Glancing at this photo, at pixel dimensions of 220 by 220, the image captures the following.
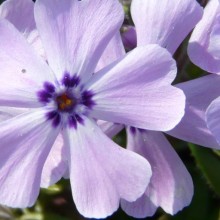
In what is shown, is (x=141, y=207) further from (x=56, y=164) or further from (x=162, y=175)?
(x=56, y=164)

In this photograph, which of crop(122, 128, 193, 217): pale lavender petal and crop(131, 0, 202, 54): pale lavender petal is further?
crop(122, 128, 193, 217): pale lavender petal

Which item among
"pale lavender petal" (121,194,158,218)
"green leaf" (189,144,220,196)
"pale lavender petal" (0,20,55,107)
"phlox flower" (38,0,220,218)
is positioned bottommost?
"green leaf" (189,144,220,196)

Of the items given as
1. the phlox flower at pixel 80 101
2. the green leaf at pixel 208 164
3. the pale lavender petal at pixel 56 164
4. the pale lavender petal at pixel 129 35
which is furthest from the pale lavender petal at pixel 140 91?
the green leaf at pixel 208 164

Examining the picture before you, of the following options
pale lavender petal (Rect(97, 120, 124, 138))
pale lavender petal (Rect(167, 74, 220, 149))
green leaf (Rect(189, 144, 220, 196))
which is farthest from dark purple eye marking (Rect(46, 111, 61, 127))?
→ green leaf (Rect(189, 144, 220, 196))

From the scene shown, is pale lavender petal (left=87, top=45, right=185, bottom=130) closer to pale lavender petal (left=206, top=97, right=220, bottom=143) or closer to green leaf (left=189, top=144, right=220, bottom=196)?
pale lavender petal (left=206, top=97, right=220, bottom=143)

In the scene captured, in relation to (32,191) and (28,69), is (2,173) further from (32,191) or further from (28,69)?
(28,69)

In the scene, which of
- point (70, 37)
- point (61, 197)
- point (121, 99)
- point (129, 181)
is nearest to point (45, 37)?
point (70, 37)

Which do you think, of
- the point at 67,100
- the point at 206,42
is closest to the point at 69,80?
the point at 67,100
